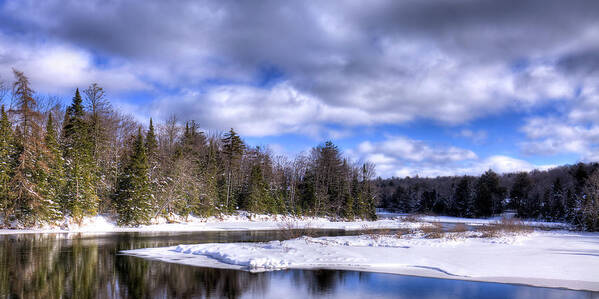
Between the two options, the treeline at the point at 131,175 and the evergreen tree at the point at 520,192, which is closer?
the treeline at the point at 131,175

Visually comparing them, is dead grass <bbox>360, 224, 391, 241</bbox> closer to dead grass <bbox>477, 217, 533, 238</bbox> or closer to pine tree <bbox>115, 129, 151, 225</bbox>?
dead grass <bbox>477, 217, 533, 238</bbox>

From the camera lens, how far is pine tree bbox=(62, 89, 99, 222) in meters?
39.2

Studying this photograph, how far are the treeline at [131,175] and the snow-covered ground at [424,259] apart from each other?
21.1 meters

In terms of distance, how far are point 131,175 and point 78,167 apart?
5.23 metres

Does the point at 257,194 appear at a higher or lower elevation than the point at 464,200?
higher

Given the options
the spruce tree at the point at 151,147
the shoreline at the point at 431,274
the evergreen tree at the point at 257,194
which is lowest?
the shoreline at the point at 431,274

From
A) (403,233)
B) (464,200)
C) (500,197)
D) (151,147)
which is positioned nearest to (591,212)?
(403,233)

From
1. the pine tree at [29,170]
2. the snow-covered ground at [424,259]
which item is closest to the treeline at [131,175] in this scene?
the pine tree at [29,170]

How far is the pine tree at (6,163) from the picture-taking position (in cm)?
3450

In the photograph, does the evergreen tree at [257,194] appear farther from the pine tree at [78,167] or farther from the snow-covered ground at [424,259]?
the snow-covered ground at [424,259]

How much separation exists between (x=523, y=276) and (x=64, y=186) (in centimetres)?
4099

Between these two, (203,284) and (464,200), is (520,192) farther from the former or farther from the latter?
(203,284)

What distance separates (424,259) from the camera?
19125 mm

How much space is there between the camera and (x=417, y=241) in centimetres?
2645
